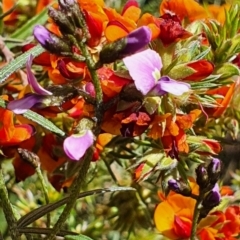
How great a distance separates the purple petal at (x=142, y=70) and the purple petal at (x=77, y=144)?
9 cm

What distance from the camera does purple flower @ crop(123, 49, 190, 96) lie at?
2.68 feet

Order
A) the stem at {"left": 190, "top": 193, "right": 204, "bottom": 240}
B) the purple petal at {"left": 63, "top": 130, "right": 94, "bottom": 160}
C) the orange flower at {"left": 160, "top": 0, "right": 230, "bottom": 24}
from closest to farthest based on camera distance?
the purple petal at {"left": 63, "top": 130, "right": 94, "bottom": 160} < the stem at {"left": 190, "top": 193, "right": 204, "bottom": 240} < the orange flower at {"left": 160, "top": 0, "right": 230, "bottom": 24}

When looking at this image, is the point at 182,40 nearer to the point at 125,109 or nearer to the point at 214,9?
the point at 125,109

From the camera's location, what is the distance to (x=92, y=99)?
84 centimetres

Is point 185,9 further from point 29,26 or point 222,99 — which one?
point 29,26

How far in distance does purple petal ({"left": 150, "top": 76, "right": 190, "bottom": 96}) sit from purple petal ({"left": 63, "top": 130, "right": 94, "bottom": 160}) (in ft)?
0.34

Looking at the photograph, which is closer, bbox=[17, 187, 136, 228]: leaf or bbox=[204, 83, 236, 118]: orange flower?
bbox=[17, 187, 136, 228]: leaf

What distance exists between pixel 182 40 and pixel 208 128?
304 millimetres

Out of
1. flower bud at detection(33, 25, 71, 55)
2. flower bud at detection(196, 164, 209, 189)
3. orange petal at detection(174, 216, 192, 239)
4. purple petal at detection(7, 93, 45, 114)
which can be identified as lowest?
orange petal at detection(174, 216, 192, 239)

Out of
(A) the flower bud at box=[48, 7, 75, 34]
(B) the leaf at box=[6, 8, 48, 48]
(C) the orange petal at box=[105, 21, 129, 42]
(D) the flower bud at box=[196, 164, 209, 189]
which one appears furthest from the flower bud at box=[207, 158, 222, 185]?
(B) the leaf at box=[6, 8, 48, 48]

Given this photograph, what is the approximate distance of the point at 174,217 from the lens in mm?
1176

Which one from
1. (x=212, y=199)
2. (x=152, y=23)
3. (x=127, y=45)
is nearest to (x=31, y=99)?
(x=127, y=45)

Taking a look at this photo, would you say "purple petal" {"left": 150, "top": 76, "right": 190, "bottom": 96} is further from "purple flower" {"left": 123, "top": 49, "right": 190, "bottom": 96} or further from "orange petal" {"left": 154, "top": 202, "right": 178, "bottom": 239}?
"orange petal" {"left": 154, "top": 202, "right": 178, "bottom": 239}

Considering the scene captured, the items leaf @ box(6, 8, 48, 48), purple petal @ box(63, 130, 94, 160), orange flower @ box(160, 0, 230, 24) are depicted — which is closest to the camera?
purple petal @ box(63, 130, 94, 160)
